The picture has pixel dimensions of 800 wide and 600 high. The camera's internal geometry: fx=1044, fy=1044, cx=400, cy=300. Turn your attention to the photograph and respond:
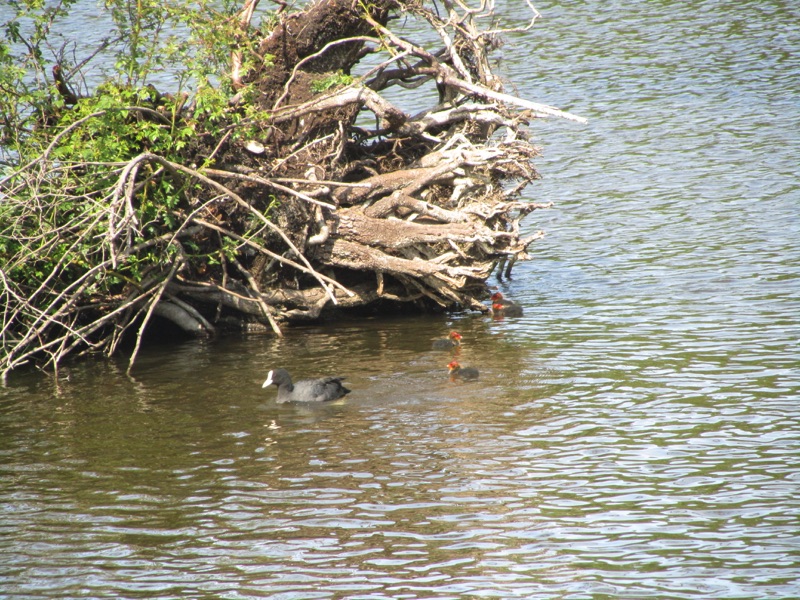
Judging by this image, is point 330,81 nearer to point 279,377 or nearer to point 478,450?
point 279,377

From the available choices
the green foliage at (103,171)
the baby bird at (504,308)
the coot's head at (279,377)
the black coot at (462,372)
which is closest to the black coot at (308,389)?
the coot's head at (279,377)

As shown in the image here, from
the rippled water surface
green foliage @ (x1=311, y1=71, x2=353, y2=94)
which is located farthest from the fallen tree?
the rippled water surface

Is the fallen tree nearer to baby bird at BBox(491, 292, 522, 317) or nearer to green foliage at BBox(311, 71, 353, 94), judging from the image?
green foliage at BBox(311, 71, 353, 94)

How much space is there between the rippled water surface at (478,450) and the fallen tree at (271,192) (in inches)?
36.8

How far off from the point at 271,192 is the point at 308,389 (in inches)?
193

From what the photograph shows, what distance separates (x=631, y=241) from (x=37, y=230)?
41.9 feet

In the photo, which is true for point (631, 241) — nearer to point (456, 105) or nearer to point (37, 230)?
point (456, 105)

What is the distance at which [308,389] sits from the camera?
14203mm

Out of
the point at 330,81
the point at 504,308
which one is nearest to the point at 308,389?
the point at 504,308

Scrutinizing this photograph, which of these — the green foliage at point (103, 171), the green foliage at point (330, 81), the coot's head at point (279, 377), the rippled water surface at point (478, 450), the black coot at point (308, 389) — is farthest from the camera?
the green foliage at point (330, 81)

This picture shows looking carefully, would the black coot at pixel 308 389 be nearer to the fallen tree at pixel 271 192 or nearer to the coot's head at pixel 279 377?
the coot's head at pixel 279 377

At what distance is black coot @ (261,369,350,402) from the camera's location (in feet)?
46.4

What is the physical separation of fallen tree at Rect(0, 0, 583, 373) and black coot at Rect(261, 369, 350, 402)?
207 centimetres

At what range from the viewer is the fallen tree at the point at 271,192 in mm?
16188
